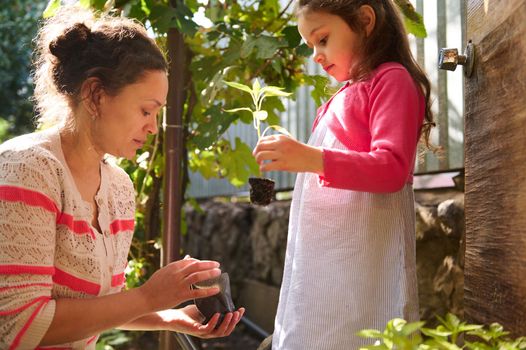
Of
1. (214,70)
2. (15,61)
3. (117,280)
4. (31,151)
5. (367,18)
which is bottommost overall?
(117,280)

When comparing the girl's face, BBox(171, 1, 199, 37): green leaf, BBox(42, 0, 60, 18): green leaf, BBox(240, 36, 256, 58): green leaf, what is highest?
BBox(42, 0, 60, 18): green leaf

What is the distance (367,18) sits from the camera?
153cm

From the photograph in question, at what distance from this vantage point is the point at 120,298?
143cm

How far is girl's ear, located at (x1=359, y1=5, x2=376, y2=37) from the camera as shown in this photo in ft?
4.99

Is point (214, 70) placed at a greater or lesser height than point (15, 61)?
lesser

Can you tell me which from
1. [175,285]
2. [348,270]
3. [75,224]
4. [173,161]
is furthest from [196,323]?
[173,161]

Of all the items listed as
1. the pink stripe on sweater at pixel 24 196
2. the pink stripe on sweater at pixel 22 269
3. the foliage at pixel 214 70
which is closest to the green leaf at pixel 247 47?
the foliage at pixel 214 70

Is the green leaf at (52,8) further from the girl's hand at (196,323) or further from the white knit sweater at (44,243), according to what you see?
the girl's hand at (196,323)

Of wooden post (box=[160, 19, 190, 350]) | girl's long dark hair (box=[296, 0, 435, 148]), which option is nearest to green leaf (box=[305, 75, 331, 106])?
wooden post (box=[160, 19, 190, 350])

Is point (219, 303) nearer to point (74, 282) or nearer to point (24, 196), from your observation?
point (74, 282)

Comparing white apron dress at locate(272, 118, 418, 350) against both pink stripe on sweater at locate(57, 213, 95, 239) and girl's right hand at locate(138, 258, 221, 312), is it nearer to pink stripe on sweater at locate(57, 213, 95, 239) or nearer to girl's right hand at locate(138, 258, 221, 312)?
girl's right hand at locate(138, 258, 221, 312)

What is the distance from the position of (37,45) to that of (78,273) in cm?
73

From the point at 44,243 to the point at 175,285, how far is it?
1.04 feet

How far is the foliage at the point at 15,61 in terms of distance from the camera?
9.48 m
